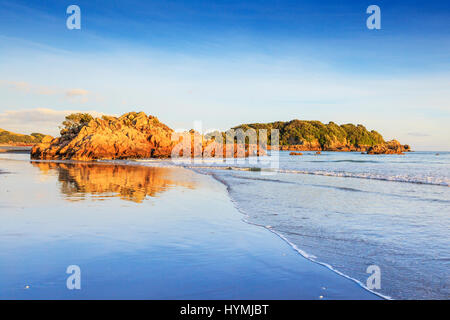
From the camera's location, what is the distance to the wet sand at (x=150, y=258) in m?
4.27

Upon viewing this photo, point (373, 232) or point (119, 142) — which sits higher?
point (119, 142)

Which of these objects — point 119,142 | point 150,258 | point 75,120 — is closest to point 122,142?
point 119,142

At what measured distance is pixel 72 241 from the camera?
6.42 meters

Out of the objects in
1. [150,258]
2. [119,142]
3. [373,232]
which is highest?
[119,142]

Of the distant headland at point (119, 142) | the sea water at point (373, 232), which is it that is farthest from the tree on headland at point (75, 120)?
the sea water at point (373, 232)

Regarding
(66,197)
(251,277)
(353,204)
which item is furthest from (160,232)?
(353,204)

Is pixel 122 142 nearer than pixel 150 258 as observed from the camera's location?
No

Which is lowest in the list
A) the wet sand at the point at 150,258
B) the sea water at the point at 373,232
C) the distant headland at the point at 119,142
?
the sea water at the point at 373,232

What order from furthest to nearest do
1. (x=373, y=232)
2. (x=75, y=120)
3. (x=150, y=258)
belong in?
(x=75, y=120), (x=373, y=232), (x=150, y=258)

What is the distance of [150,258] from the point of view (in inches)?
218

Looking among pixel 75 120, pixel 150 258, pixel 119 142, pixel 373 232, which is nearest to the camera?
pixel 150 258

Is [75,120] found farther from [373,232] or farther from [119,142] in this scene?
[373,232]

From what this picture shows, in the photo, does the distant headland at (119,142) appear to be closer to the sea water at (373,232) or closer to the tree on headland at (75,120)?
the tree on headland at (75,120)

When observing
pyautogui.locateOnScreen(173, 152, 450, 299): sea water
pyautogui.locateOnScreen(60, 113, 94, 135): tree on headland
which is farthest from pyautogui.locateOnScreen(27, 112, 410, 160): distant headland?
pyautogui.locateOnScreen(173, 152, 450, 299): sea water
